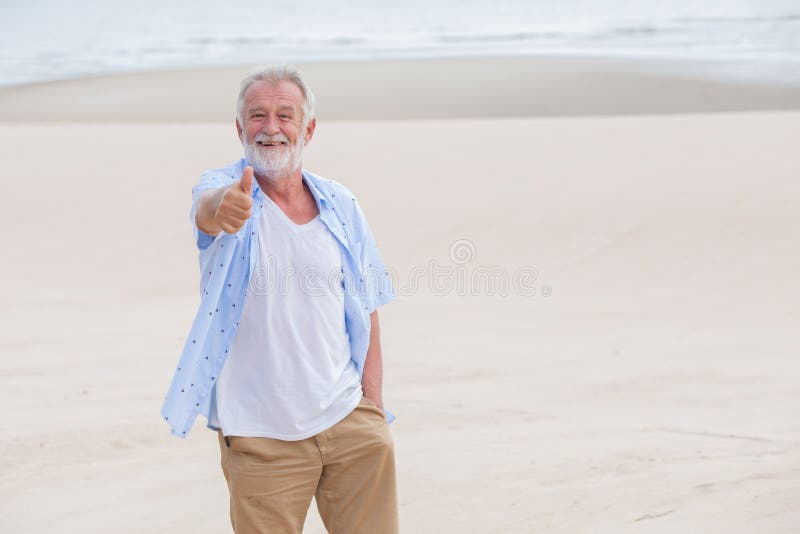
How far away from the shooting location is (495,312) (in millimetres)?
9102

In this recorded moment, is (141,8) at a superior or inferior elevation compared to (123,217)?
superior

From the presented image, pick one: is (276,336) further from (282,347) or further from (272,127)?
(272,127)

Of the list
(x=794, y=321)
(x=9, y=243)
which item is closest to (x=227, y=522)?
(x=794, y=321)

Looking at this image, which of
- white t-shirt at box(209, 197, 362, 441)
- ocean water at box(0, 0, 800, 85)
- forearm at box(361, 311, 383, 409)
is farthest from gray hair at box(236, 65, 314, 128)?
ocean water at box(0, 0, 800, 85)

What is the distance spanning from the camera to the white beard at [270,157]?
9.74ft

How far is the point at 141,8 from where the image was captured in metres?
42.8

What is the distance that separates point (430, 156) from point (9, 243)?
536 cm

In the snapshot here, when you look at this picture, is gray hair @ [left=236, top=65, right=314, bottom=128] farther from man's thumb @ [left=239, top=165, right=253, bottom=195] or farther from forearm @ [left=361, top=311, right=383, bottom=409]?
forearm @ [left=361, top=311, right=383, bottom=409]

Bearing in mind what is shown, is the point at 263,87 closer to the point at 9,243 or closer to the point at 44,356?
the point at 44,356

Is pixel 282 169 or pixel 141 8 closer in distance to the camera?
pixel 282 169

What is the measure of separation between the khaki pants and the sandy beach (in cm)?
135

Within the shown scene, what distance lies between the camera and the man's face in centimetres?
297

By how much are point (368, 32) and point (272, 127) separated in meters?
34.6

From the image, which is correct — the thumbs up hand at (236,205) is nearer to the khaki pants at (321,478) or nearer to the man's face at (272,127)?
the man's face at (272,127)
